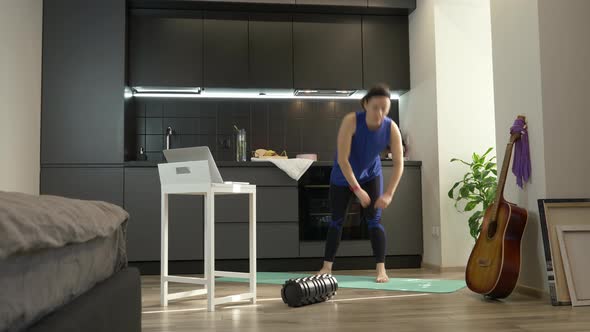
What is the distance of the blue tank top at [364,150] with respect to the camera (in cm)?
401

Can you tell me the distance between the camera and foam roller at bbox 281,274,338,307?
2.96 m

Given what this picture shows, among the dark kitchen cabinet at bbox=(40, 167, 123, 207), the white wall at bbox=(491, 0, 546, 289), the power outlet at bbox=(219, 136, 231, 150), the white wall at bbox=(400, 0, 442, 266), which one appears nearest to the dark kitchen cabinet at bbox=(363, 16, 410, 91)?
the white wall at bbox=(400, 0, 442, 266)

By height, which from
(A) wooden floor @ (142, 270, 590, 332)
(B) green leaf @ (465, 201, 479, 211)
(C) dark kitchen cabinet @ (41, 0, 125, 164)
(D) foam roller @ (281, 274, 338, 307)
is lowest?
(A) wooden floor @ (142, 270, 590, 332)

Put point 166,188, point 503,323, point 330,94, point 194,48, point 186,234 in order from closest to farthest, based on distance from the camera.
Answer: point 503,323, point 166,188, point 186,234, point 194,48, point 330,94

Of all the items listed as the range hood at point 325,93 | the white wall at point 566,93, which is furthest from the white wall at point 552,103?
the range hood at point 325,93

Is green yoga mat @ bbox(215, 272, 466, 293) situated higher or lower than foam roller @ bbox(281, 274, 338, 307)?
lower

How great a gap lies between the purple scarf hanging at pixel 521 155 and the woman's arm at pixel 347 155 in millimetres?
1004

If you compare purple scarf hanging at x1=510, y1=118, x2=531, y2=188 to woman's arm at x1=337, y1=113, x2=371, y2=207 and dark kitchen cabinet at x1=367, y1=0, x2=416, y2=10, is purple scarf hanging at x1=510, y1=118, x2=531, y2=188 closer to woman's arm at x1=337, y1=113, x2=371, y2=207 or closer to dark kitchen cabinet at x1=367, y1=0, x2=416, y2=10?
woman's arm at x1=337, y1=113, x2=371, y2=207

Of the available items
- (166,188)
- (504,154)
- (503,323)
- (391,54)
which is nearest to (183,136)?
(391,54)

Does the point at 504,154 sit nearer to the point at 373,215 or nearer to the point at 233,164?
the point at 373,215

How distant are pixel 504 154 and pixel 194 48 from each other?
2887 mm

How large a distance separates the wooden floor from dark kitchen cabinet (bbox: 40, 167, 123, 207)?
1.51 meters

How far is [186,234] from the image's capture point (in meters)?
4.85

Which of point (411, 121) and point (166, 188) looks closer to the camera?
point (166, 188)
